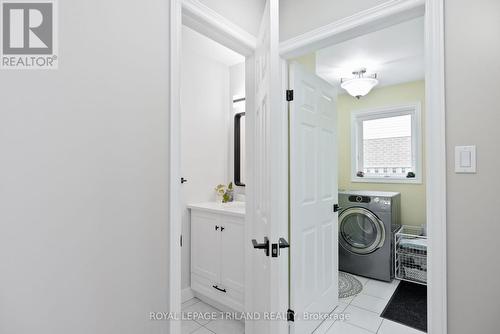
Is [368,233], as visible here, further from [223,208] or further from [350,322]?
[223,208]

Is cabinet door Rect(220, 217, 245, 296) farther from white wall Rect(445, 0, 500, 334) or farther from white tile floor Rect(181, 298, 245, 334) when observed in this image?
white wall Rect(445, 0, 500, 334)

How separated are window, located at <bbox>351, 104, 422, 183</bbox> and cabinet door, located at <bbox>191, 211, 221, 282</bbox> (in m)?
2.77

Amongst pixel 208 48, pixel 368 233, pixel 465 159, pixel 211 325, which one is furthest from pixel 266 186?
pixel 368 233

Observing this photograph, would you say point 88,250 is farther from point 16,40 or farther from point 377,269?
point 377,269

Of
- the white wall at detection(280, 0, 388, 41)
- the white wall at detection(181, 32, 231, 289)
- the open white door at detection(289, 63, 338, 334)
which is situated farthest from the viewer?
the white wall at detection(181, 32, 231, 289)

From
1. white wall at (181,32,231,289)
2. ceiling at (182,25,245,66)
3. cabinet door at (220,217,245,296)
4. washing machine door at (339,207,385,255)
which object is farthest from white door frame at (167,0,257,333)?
washing machine door at (339,207,385,255)

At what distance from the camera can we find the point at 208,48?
2723 mm

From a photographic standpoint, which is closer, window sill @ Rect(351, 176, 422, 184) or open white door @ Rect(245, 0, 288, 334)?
open white door @ Rect(245, 0, 288, 334)

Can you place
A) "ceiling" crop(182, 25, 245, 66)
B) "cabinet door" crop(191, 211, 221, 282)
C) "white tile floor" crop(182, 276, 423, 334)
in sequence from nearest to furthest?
"white tile floor" crop(182, 276, 423, 334)
"cabinet door" crop(191, 211, 221, 282)
"ceiling" crop(182, 25, 245, 66)

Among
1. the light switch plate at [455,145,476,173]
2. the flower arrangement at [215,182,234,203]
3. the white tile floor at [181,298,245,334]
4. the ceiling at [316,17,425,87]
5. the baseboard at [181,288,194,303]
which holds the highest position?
the ceiling at [316,17,425,87]

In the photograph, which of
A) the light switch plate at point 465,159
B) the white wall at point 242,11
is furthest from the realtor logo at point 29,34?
the light switch plate at point 465,159

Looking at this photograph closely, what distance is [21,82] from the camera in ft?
2.98

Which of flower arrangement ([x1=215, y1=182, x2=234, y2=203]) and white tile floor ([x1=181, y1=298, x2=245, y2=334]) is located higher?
flower arrangement ([x1=215, y1=182, x2=234, y2=203])

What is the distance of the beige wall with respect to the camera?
3.60 metres
